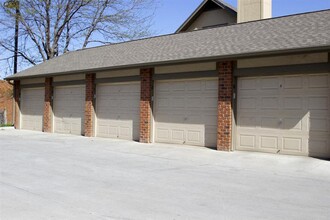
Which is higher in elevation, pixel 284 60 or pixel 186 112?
pixel 284 60

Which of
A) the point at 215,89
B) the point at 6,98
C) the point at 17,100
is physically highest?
the point at 6,98

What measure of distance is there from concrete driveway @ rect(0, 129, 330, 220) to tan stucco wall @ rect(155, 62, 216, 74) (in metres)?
2.98

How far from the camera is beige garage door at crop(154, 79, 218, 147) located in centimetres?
1406

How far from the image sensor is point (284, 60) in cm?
1205

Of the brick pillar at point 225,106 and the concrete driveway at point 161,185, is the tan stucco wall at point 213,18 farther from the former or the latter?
the concrete driveway at point 161,185

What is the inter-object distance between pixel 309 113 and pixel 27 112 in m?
17.3

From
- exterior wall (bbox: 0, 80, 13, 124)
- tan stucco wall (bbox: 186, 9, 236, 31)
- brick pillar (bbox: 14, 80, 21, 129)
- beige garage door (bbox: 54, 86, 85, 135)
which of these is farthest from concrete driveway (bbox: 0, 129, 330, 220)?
exterior wall (bbox: 0, 80, 13, 124)

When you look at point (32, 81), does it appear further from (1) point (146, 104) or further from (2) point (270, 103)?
(2) point (270, 103)

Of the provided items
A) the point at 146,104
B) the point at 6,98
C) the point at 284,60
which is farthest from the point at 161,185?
the point at 6,98

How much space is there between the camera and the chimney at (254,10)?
2112 cm

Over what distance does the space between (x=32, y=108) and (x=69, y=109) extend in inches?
155

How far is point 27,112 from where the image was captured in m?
23.6

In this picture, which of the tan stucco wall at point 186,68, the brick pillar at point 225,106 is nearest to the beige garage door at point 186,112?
the tan stucco wall at point 186,68

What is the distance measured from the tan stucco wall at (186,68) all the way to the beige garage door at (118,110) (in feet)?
5.37
